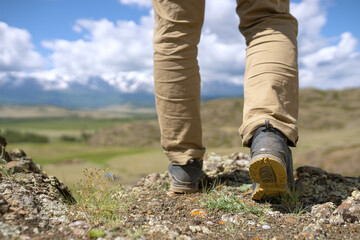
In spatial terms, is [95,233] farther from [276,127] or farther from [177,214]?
[276,127]

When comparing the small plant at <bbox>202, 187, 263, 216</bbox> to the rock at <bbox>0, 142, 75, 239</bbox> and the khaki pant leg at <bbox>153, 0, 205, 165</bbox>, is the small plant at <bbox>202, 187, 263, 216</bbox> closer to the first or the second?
the khaki pant leg at <bbox>153, 0, 205, 165</bbox>

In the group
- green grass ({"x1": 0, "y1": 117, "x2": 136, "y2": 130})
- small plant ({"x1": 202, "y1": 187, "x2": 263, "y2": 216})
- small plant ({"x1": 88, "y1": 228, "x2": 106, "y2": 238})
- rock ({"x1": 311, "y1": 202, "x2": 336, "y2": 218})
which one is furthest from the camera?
green grass ({"x1": 0, "y1": 117, "x2": 136, "y2": 130})

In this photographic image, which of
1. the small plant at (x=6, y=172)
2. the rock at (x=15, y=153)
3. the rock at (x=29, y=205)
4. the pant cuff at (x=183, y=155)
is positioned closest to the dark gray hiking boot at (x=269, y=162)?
the pant cuff at (x=183, y=155)

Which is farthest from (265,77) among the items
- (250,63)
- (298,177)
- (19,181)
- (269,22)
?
(19,181)

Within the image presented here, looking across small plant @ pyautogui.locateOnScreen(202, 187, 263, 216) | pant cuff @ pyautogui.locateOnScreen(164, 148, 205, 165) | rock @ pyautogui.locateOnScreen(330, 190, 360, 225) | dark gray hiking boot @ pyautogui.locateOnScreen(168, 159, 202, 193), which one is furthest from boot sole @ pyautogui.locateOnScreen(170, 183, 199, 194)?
rock @ pyautogui.locateOnScreen(330, 190, 360, 225)

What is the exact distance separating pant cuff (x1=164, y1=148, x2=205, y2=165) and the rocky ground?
269mm

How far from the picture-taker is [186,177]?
236 cm

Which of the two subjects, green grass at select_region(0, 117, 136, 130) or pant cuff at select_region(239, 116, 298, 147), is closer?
pant cuff at select_region(239, 116, 298, 147)

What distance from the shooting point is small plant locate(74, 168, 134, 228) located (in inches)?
64.7

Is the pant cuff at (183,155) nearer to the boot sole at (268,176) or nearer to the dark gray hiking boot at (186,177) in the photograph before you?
the dark gray hiking boot at (186,177)

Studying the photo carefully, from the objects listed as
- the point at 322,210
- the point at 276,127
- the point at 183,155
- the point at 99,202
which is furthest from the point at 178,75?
the point at 322,210

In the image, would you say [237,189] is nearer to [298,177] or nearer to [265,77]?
[298,177]

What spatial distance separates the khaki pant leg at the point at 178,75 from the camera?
85.0 inches

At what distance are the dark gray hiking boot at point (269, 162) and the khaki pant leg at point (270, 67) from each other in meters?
0.06
